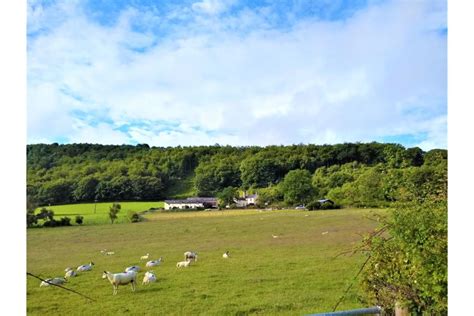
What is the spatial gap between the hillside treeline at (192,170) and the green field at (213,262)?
396mm

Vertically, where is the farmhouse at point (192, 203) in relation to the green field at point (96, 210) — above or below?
above

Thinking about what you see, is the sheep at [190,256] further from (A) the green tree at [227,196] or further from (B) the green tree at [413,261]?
(B) the green tree at [413,261]

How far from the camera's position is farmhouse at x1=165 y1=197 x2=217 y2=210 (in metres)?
5.41

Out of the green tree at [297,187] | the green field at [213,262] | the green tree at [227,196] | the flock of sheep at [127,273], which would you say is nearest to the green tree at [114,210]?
the green field at [213,262]

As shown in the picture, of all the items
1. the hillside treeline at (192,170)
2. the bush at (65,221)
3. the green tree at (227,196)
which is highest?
the hillside treeline at (192,170)

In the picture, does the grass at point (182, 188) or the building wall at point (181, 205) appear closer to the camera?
the grass at point (182, 188)

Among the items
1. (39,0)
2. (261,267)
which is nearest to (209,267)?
(261,267)

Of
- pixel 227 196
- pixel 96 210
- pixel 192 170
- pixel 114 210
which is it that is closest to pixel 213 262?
pixel 227 196

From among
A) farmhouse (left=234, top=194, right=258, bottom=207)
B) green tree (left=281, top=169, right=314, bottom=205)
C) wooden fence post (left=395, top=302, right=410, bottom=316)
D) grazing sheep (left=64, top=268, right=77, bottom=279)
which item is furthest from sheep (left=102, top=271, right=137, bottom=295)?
wooden fence post (left=395, top=302, right=410, bottom=316)

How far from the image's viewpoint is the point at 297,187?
17.0 feet

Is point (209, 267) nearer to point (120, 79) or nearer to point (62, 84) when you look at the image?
point (120, 79)

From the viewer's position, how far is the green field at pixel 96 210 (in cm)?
535

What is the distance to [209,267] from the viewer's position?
4852mm
